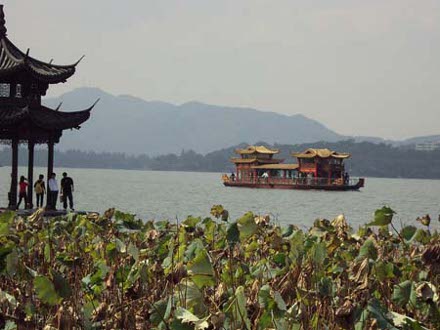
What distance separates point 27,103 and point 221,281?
1861 centimetres

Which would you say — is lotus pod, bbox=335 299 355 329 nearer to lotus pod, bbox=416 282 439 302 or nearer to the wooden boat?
lotus pod, bbox=416 282 439 302

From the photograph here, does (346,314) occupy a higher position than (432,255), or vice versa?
(432,255)

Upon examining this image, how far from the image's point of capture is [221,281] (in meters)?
3.92

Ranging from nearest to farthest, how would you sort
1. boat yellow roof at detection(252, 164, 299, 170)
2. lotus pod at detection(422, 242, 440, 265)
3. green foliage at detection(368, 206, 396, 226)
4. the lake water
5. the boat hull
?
lotus pod at detection(422, 242, 440, 265) → green foliage at detection(368, 206, 396, 226) → the lake water → the boat hull → boat yellow roof at detection(252, 164, 299, 170)

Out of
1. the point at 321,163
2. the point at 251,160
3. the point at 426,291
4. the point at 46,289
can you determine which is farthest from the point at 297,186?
the point at 46,289

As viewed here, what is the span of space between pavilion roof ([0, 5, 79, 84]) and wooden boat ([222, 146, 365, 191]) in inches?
1910

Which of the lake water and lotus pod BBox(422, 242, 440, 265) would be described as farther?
the lake water

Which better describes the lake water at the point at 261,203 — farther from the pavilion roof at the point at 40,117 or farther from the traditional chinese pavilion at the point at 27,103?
the traditional chinese pavilion at the point at 27,103

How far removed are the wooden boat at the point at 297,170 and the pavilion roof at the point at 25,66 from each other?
4851cm

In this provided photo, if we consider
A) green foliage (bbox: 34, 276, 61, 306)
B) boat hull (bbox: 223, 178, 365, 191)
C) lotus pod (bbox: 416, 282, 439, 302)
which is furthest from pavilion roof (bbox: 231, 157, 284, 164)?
green foliage (bbox: 34, 276, 61, 306)

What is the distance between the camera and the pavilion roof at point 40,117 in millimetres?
20734

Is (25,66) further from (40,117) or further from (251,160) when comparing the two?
(251,160)

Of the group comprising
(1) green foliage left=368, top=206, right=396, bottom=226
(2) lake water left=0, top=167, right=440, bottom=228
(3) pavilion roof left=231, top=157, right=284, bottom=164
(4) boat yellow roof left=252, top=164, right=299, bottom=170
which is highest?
(3) pavilion roof left=231, top=157, right=284, bottom=164

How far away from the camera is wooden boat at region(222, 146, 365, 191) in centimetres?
7262
